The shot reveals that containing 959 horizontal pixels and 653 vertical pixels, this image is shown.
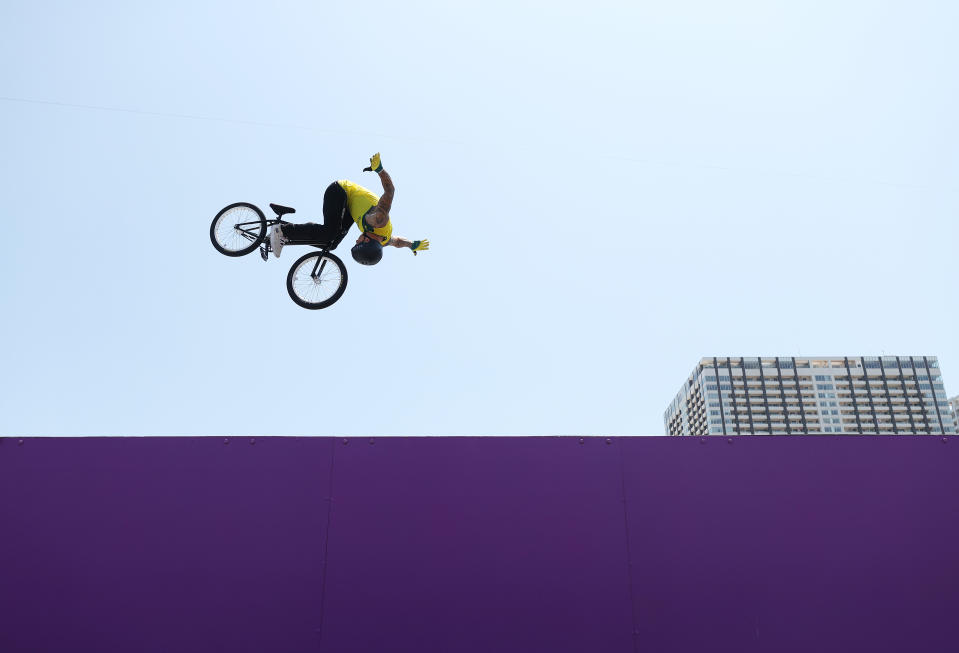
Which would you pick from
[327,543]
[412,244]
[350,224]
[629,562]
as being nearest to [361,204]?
[350,224]

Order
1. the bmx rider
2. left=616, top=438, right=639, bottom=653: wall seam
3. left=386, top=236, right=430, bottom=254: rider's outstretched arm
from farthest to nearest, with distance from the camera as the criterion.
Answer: left=386, top=236, right=430, bottom=254: rider's outstretched arm → the bmx rider → left=616, top=438, right=639, bottom=653: wall seam

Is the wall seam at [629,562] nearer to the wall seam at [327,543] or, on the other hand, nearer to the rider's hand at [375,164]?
the wall seam at [327,543]

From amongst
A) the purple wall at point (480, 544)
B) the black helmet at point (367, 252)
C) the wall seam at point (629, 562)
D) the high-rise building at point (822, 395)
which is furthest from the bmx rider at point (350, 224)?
the high-rise building at point (822, 395)

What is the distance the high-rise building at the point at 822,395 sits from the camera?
→ 11581cm

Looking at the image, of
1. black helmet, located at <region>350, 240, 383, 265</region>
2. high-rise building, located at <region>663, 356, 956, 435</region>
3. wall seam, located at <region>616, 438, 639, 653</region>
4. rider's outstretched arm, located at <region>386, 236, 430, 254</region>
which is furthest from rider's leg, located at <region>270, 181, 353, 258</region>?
high-rise building, located at <region>663, 356, 956, 435</region>

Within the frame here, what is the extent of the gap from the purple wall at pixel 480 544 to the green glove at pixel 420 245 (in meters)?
2.96

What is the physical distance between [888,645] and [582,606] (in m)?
1.91

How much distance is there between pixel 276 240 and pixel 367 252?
0.98m

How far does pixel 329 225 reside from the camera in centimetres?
602

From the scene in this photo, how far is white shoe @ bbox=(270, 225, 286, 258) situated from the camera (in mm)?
6012

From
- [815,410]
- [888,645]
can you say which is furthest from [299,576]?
[815,410]

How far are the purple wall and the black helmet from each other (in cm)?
248

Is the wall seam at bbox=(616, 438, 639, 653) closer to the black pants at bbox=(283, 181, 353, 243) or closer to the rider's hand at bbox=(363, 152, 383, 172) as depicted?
the rider's hand at bbox=(363, 152, 383, 172)

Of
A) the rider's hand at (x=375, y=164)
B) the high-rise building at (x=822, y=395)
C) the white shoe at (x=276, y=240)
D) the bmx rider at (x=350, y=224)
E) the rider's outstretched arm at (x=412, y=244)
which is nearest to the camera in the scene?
the rider's hand at (x=375, y=164)
